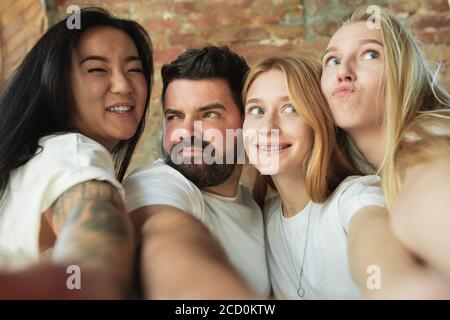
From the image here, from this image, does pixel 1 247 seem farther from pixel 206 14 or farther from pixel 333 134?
pixel 206 14

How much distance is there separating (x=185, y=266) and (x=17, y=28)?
1157 mm

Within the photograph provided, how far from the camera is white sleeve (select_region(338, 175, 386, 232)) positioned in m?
0.78

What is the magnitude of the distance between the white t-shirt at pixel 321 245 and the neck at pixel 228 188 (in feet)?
0.34

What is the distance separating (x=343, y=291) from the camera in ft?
2.53

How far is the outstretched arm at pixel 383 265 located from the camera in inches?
23.4

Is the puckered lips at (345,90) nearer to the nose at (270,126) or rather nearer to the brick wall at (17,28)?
the nose at (270,126)

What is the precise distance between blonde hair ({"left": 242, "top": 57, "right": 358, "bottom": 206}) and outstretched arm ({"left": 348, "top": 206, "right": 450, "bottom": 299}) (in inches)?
5.2

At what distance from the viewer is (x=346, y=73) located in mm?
878

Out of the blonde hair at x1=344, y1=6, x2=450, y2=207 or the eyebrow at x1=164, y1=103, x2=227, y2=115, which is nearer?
the blonde hair at x1=344, y1=6, x2=450, y2=207

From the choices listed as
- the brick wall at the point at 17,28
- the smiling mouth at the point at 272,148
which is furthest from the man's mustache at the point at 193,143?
the brick wall at the point at 17,28

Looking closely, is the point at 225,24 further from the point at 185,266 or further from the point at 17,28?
the point at 185,266

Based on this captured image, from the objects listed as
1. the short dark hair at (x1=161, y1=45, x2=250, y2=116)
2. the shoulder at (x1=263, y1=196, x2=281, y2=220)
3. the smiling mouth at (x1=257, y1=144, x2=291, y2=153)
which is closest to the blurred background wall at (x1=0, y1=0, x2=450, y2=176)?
the short dark hair at (x1=161, y1=45, x2=250, y2=116)

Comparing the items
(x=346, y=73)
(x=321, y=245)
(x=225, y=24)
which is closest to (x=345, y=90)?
(x=346, y=73)

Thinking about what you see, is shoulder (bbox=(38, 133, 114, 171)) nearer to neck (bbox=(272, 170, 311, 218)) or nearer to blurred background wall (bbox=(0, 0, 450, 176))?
neck (bbox=(272, 170, 311, 218))
